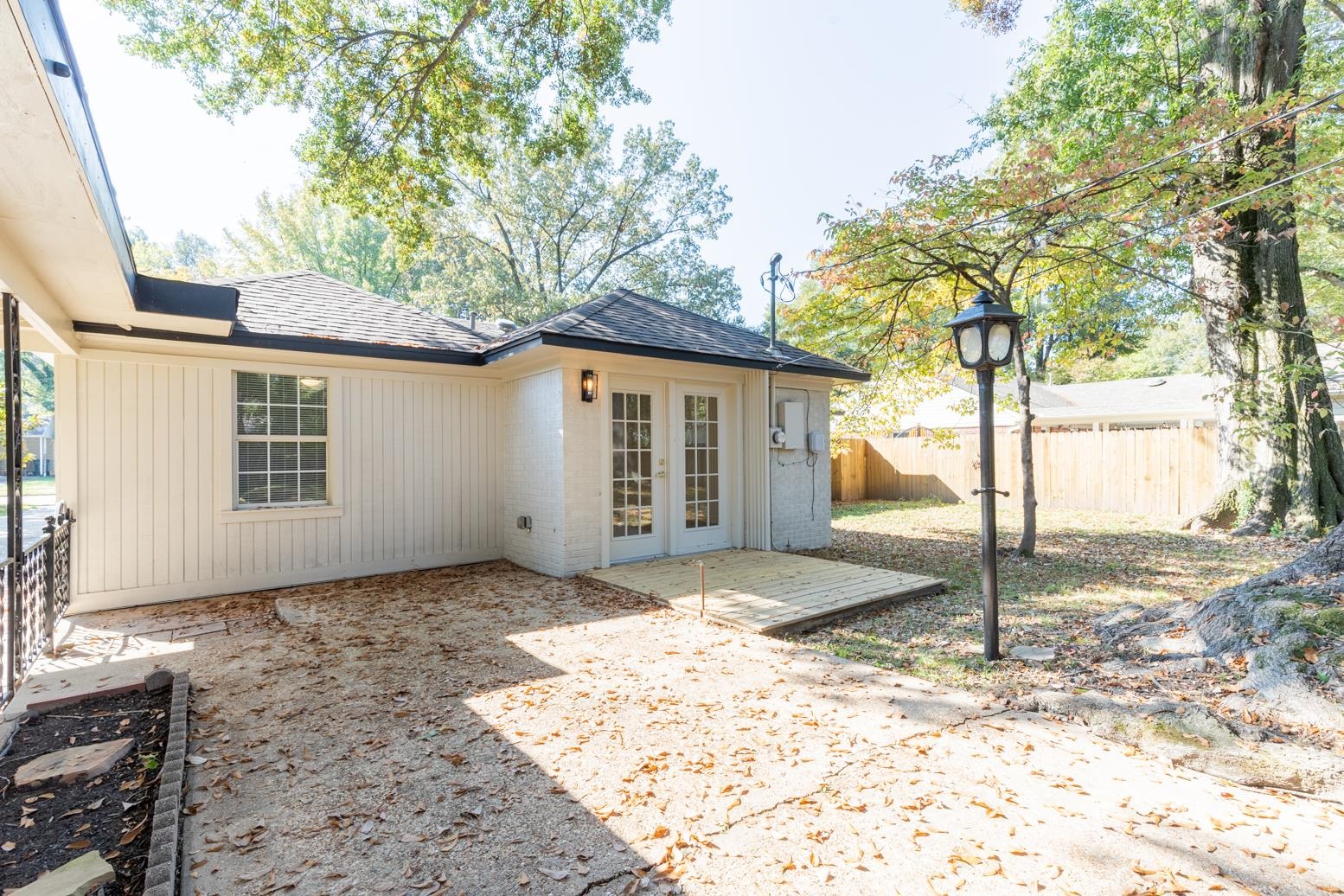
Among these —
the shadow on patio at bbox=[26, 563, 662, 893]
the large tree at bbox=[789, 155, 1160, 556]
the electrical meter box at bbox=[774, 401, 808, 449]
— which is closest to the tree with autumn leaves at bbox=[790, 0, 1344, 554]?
the large tree at bbox=[789, 155, 1160, 556]

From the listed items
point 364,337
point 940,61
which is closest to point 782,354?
point 364,337

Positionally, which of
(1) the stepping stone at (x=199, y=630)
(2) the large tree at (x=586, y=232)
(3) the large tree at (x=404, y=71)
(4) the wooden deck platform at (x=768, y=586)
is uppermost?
(2) the large tree at (x=586, y=232)

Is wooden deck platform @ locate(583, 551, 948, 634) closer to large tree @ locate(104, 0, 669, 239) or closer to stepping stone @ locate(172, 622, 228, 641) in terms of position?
stepping stone @ locate(172, 622, 228, 641)

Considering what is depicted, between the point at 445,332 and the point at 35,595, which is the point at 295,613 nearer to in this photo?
the point at 35,595

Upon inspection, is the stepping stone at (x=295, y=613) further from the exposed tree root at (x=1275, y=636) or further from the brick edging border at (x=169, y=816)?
the exposed tree root at (x=1275, y=636)

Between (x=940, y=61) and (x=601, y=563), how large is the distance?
9731 millimetres

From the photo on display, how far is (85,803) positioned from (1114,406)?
68.1 ft

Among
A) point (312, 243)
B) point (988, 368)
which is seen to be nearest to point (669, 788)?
point (988, 368)

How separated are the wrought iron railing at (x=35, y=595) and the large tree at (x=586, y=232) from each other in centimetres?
1450

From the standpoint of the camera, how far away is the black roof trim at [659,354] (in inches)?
228

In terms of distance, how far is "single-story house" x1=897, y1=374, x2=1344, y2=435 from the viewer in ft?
49.4

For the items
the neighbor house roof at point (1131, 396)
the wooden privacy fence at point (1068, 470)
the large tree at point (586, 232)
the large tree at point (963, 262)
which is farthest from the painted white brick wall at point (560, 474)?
the neighbor house roof at point (1131, 396)

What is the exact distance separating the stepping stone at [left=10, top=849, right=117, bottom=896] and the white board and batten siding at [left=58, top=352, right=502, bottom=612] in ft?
14.9

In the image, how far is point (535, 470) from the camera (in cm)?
658
